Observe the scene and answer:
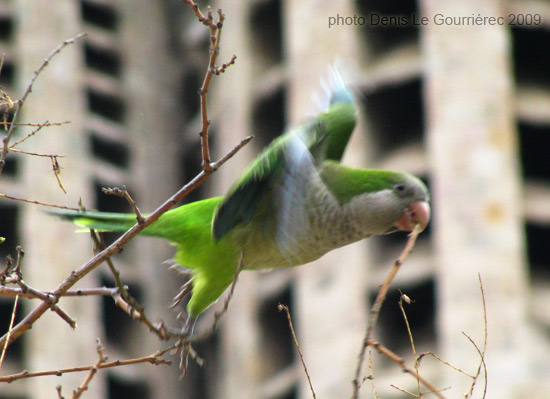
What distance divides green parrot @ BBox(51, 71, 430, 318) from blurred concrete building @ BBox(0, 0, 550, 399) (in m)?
6.89

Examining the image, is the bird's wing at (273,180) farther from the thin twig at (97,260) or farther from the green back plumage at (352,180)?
the thin twig at (97,260)

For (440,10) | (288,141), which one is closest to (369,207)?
(288,141)

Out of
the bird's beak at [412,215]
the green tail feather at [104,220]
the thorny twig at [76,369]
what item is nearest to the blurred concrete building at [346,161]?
the bird's beak at [412,215]

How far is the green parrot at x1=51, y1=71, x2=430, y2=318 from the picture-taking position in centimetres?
454

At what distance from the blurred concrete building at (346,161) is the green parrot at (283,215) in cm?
689

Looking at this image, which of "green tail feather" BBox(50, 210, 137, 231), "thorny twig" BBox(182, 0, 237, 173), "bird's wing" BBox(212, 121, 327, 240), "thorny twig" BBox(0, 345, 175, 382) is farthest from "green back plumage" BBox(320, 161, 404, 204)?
"thorny twig" BBox(0, 345, 175, 382)

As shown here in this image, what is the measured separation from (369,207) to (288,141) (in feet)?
2.19

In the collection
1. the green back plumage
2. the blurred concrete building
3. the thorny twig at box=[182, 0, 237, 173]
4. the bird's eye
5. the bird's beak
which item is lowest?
the blurred concrete building

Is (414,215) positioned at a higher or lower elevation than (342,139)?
lower

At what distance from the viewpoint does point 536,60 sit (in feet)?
46.6

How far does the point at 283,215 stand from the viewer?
186 inches

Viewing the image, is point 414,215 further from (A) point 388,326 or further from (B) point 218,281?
(A) point 388,326

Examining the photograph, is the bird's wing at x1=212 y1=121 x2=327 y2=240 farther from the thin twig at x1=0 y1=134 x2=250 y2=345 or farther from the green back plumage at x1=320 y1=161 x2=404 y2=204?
the thin twig at x1=0 y1=134 x2=250 y2=345

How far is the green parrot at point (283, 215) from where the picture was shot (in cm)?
454
